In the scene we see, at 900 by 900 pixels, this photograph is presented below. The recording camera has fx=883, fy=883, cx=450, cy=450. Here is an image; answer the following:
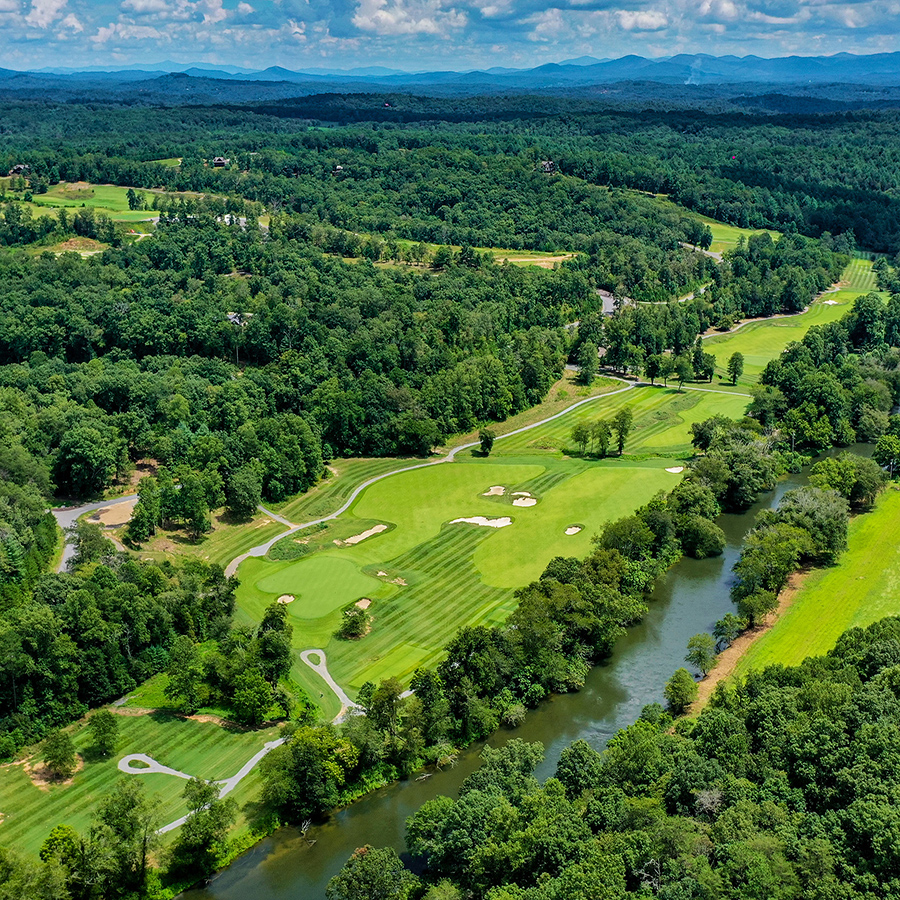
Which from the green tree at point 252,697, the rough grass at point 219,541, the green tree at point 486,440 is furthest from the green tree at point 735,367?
the green tree at point 252,697

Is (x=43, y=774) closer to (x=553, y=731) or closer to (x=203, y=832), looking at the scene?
(x=203, y=832)

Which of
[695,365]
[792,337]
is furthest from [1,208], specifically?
[792,337]

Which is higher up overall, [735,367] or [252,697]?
[735,367]

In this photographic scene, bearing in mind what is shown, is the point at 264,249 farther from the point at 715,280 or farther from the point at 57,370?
the point at 715,280

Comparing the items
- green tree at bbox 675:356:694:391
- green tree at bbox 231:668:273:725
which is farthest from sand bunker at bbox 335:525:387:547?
green tree at bbox 675:356:694:391

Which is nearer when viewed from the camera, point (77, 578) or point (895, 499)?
point (77, 578)

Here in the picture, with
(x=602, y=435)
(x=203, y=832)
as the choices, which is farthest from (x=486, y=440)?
(x=203, y=832)
